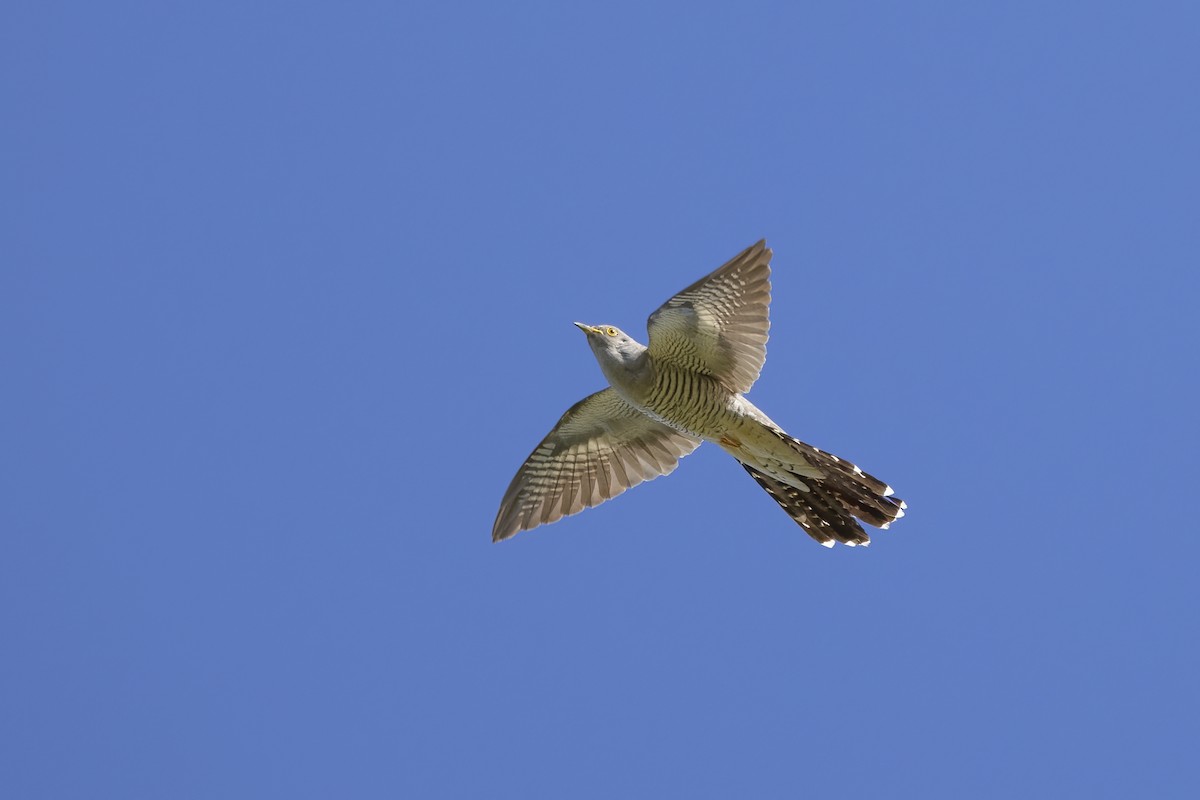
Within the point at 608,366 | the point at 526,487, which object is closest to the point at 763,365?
the point at 608,366

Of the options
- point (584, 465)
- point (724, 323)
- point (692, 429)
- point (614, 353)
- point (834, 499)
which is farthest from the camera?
point (584, 465)

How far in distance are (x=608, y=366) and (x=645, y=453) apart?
5.47ft

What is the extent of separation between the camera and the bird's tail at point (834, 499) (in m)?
10.6

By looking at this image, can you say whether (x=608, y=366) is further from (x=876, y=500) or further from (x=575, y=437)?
(x=876, y=500)

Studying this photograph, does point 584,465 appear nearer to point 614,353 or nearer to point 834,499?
point 614,353

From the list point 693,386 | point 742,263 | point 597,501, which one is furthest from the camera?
point 597,501

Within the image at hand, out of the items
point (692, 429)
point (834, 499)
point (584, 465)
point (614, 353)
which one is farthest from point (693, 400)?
point (584, 465)

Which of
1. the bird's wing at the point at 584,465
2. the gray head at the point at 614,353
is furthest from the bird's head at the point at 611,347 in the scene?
the bird's wing at the point at 584,465

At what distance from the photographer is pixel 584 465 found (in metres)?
12.0

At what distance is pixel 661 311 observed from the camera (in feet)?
32.9

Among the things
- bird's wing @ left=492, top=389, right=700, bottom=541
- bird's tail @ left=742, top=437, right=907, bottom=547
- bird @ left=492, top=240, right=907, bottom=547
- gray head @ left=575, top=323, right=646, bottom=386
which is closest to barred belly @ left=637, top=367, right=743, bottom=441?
bird @ left=492, top=240, right=907, bottom=547

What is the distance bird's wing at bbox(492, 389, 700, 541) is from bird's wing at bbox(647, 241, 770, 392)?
1.55m

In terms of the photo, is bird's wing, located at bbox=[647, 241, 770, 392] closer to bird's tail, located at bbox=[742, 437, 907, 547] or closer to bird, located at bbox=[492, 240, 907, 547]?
bird, located at bbox=[492, 240, 907, 547]

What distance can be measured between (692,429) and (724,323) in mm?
1065
